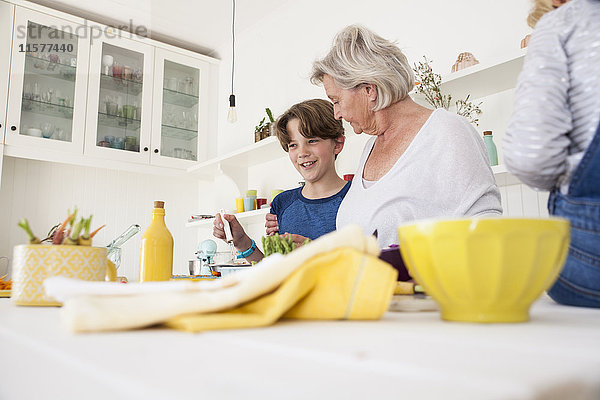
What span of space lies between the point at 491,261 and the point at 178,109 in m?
3.81

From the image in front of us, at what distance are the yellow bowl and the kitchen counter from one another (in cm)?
2

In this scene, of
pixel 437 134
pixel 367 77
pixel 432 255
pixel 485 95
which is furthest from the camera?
pixel 485 95

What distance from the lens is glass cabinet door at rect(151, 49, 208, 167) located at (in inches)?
149

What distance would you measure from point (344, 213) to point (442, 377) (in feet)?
4.02

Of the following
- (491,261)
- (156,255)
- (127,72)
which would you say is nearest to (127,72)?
(127,72)

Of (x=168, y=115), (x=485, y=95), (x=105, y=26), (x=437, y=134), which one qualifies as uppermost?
(x=105, y=26)

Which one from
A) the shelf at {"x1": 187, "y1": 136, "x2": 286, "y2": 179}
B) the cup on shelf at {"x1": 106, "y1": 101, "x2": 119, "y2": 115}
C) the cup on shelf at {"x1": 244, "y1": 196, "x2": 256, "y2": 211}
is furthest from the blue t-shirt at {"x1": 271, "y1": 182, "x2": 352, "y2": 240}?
the cup on shelf at {"x1": 106, "y1": 101, "x2": 119, "y2": 115}

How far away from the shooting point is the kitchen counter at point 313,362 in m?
0.21

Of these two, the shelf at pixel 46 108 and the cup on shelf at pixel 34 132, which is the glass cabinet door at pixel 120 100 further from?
the cup on shelf at pixel 34 132

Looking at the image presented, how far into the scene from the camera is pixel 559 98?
643 mm

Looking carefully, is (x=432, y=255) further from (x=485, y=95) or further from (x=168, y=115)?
(x=168, y=115)

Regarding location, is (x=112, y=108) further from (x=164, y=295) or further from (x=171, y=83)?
(x=164, y=295)

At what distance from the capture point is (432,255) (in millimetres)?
440

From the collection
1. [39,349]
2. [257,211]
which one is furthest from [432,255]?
[257,211]
